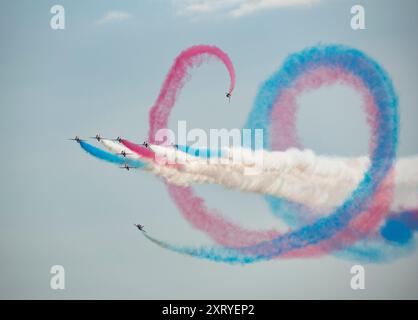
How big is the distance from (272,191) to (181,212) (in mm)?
4630

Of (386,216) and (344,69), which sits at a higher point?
(344,69)

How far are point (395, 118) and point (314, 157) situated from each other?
4.42 m

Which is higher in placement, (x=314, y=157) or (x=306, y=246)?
(x=314, y=157)

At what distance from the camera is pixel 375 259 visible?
57312 millimetres

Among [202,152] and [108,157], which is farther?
[108,157]

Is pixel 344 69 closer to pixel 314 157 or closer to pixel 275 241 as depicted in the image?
pixel 314 157

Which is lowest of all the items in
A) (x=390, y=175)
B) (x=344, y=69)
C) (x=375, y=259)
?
(x=375, y=259)

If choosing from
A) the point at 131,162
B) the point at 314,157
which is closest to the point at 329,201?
the point at 314,157

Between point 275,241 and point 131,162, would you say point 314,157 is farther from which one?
point 131,162

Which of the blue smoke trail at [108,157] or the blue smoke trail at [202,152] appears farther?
the blue smoke trail at [108,157]

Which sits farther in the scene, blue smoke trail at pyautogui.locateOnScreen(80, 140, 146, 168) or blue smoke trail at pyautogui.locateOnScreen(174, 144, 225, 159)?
blue smoke trail at pyautogui.locateOnScreen(80, 140, 146, 168)

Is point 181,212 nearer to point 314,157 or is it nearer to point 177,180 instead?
point 177,180

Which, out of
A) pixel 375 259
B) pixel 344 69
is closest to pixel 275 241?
pixel 375 259

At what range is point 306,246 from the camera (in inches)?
2227
